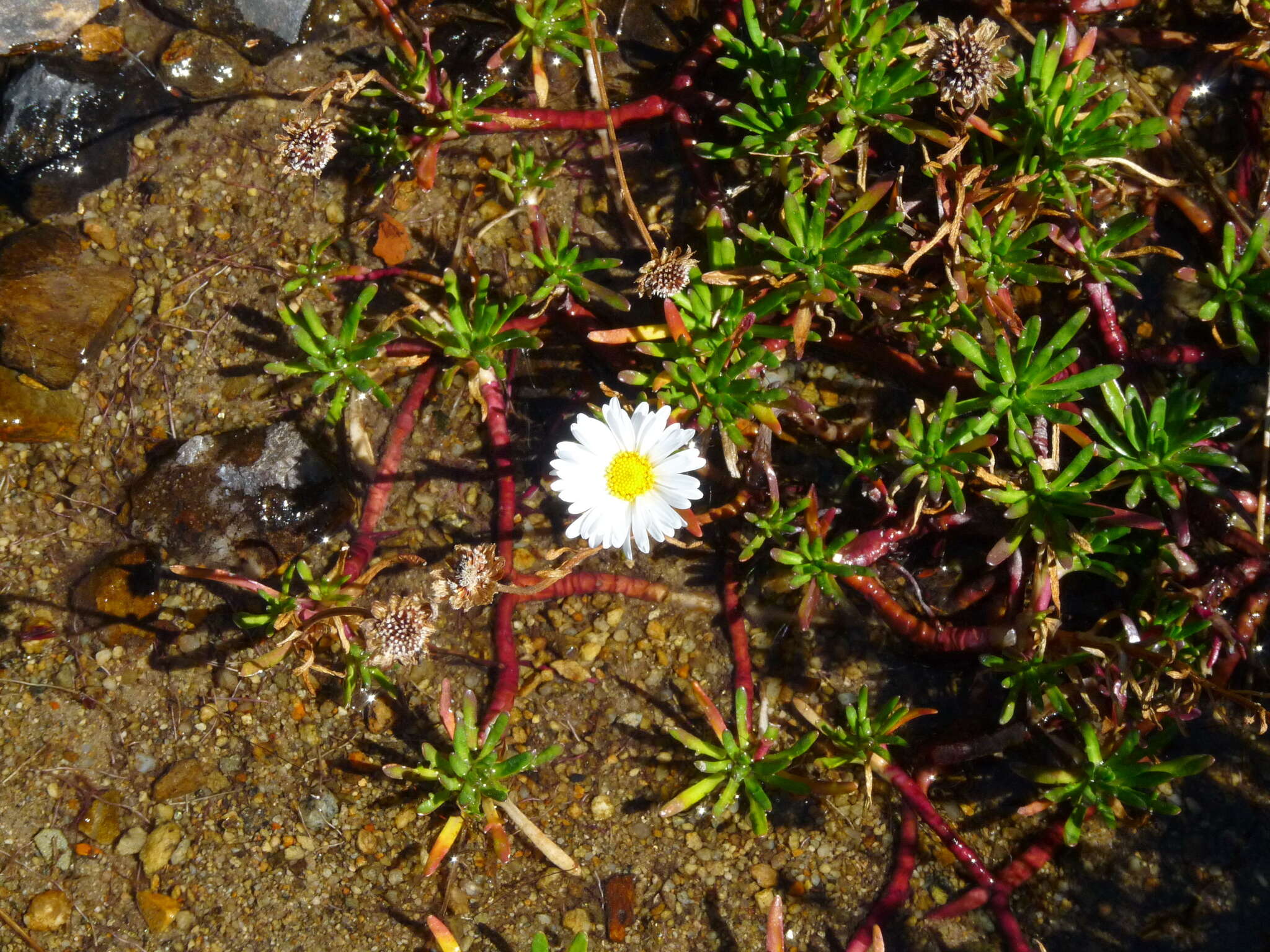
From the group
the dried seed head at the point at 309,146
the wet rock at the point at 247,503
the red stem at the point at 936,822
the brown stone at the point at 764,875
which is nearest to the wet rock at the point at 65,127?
the dried seed head at the point at 309,146

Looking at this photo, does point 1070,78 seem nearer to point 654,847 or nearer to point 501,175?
point 501,175

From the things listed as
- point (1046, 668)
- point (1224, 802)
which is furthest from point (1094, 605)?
point (1224, 802)

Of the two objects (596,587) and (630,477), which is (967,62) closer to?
(630,477)

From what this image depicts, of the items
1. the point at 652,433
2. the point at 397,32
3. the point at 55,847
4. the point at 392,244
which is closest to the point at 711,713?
the point at 652,433

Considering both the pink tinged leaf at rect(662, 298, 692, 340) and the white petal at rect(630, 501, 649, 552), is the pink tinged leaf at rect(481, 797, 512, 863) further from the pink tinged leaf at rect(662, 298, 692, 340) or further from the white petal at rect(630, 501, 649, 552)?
the pink tinged leaf at rect(662, 298, 692, 340)

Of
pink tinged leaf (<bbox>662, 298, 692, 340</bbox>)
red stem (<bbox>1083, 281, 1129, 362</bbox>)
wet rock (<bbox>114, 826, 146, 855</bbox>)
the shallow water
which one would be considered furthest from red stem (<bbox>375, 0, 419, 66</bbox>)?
wet rock (<bbox>114, 826, 146, 855</bbox>)

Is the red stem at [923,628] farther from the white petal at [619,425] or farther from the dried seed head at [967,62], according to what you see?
the dried seed head at [967,62]
